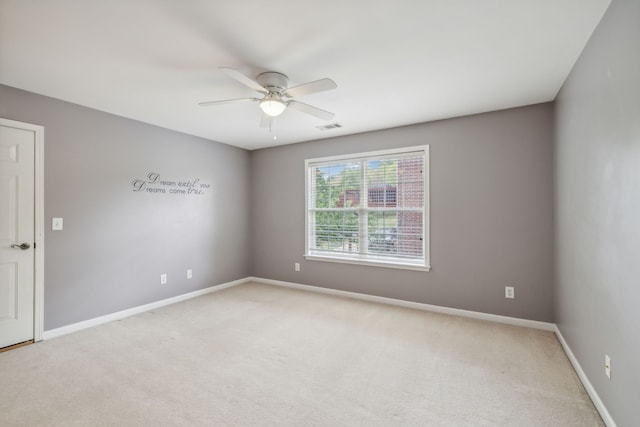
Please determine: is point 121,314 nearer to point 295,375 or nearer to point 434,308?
point 295,375

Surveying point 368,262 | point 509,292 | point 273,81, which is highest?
point 273,81

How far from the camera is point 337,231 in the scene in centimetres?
472

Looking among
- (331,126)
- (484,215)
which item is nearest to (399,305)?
(484,215)

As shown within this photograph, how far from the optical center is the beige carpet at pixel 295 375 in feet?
6.23

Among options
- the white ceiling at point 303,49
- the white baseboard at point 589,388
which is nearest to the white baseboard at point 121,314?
the white ceiling at point 303,49

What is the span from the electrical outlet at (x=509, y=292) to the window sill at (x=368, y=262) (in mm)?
853

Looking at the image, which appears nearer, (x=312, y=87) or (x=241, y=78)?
(x=241, y=78)

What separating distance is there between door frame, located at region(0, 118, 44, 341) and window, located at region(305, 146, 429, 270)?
3208 mm

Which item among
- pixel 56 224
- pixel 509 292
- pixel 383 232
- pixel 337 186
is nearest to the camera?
pixel 56 224

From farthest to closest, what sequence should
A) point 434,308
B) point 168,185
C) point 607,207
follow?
1. point 168,185
2. point 434,308
3. point 607,207

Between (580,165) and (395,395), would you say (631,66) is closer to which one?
(580,165)

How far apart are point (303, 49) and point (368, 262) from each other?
117 inches

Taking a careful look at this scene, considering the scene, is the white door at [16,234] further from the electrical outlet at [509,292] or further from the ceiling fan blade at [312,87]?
the electrical outlet at [509,292]

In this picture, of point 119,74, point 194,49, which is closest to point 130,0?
point 194,49
